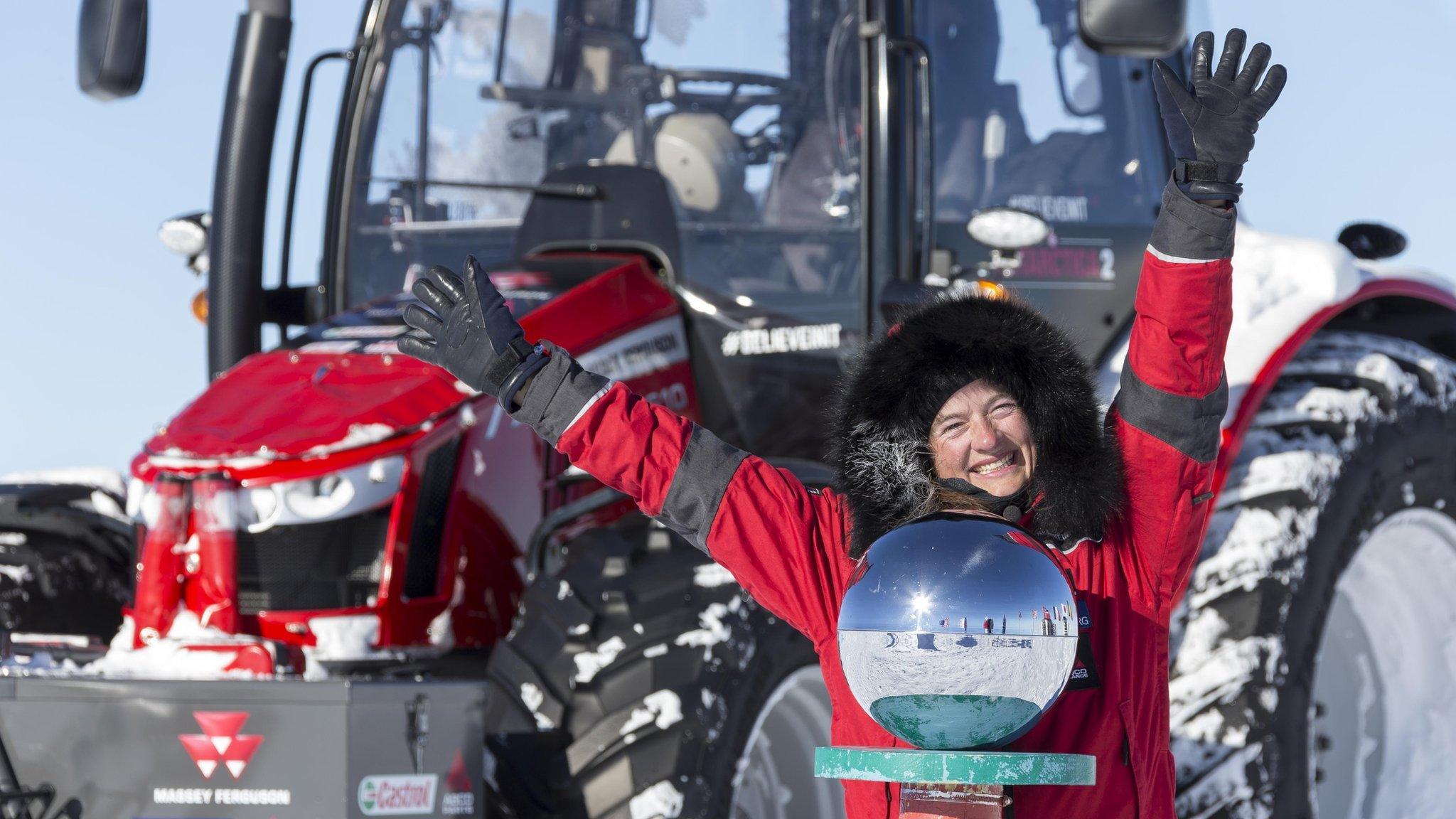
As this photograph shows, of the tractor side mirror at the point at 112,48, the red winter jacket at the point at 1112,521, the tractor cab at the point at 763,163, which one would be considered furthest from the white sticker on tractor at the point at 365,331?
the red winter jacket at the point at 1112,521

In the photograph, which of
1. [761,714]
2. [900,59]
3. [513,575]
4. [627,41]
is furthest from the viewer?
[627,41]

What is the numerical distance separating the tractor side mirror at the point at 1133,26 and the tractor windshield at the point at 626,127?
37.6 inches

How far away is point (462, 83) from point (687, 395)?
1.03 m

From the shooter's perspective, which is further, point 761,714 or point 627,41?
point 627,41

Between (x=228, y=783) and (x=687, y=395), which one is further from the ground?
(x=687, y=395)

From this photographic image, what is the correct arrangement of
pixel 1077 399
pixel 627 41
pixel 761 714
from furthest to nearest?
1. pixel 627 41
2. pixel 761 714
3. pixel 1077 399

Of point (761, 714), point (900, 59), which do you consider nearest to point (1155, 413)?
point (761, 714)

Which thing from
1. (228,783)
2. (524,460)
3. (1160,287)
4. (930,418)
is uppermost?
(1160,287)

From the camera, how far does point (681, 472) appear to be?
90.0 inches

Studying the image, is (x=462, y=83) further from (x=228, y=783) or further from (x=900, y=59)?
(x=228, y=783)

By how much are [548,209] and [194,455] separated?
3.44 feet

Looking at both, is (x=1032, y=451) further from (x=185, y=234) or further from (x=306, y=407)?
(x=185, y=234)

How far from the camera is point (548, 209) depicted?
3.87 meters

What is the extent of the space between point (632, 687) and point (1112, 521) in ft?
3.27
